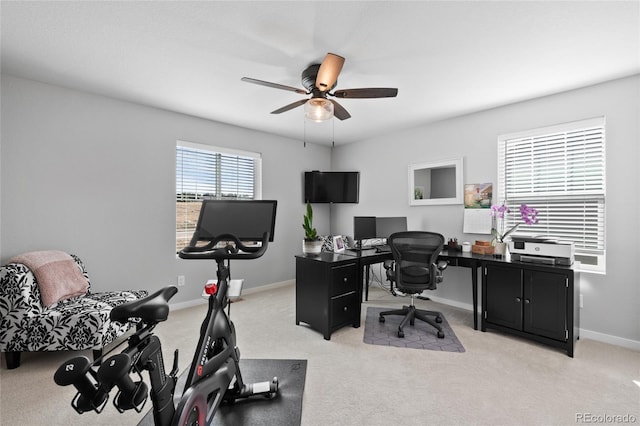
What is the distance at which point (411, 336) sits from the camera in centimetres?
301

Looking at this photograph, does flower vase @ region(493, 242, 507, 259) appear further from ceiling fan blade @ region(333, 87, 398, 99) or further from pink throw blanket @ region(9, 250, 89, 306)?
pink throw blanket @ region(9, 250, 89, 306)

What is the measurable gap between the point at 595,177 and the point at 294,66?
3.21 metres

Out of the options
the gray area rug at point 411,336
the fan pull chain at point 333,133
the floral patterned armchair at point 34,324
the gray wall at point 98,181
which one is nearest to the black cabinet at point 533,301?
the gray area rug at point 411,336

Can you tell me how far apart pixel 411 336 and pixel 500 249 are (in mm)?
1508

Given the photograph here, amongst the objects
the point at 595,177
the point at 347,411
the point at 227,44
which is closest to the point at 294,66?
the point at 227,44

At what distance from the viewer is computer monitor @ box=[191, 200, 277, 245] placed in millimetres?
1759

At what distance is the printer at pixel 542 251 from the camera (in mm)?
2705

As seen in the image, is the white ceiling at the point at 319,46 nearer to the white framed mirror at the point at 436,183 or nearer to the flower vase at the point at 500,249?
the white framed mirror at the point at 436,183

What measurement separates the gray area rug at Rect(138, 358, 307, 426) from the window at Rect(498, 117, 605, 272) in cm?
308

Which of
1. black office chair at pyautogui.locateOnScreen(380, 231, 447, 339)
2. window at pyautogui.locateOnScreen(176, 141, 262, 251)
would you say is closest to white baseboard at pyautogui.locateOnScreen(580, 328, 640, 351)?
black office chair at pyautogui.locateOnScreen(380, 231, 447, 339)

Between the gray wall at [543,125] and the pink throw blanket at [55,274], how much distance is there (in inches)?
158

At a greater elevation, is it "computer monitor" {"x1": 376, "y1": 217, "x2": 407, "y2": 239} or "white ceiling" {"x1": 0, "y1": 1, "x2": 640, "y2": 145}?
"white ceiling" {"x1": 0, "y1": 1, "x2": 640, "y2": 145}

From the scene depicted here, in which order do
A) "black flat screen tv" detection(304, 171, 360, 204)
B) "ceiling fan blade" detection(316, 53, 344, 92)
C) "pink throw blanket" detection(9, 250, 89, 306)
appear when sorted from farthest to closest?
1. "black flat screen tv" detection(304, 171, 360, 204)
2. "pink throw blanket" detection(9, 250, 89, 306)
3. "ceiling fan blade" detection(316, 53, 344, 92)

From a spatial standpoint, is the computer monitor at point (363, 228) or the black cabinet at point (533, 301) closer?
the black cabinet at point (533, 301)
